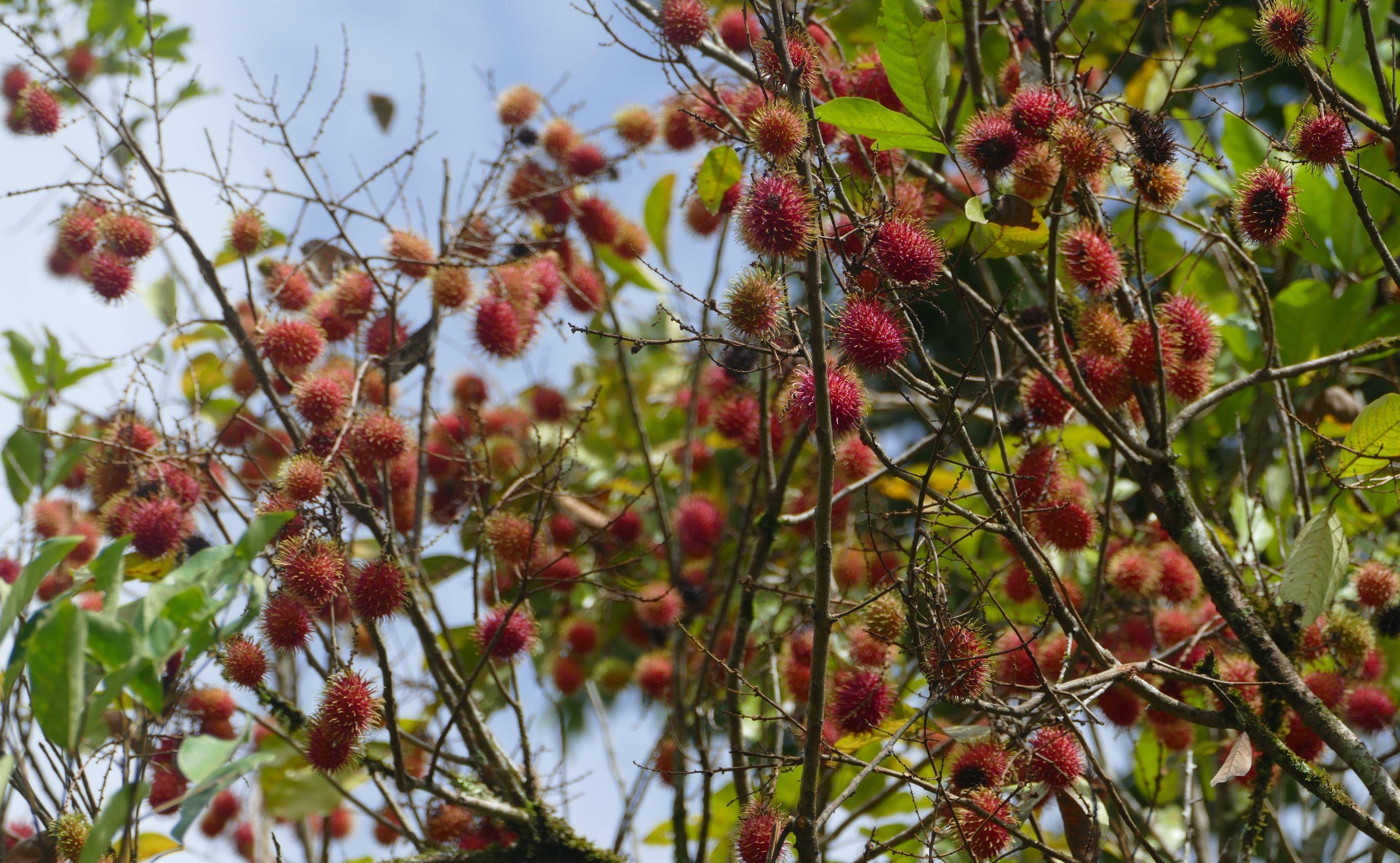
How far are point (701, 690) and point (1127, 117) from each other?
1.55 meters

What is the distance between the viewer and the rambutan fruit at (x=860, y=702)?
216 centimetres

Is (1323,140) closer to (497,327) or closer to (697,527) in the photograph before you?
(497,327)

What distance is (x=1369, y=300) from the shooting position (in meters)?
2.81

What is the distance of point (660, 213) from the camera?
378cm

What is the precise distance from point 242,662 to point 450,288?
1.06 metres

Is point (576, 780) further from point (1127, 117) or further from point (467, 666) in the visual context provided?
point (1127, 117)

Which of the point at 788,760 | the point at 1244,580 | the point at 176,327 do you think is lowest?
the point at 788,760

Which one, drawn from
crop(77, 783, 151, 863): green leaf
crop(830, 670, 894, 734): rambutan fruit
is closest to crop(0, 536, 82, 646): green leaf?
crop(77, 783, 151, 863): green leaf

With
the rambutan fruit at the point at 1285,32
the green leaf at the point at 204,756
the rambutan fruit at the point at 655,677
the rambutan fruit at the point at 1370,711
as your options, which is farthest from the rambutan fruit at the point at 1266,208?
the rambutan fruit at the point at 655,677

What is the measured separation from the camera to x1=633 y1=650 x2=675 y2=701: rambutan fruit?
11.6 feet

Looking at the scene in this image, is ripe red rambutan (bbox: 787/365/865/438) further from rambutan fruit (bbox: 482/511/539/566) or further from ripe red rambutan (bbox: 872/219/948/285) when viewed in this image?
rambutan fruit (bbox: 482/511/539/566)

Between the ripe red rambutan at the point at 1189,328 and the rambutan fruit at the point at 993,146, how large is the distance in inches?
18.8

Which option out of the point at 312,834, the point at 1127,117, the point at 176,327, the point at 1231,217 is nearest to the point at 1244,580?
the point at 1231,217

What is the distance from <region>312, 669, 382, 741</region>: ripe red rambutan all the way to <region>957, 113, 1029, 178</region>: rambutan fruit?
4.81 ft
